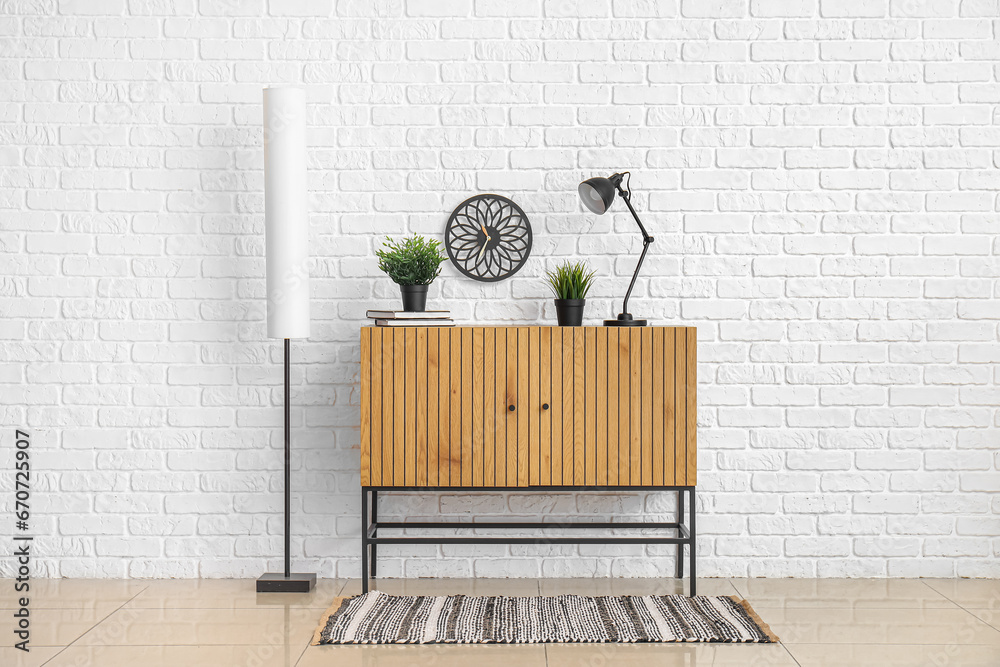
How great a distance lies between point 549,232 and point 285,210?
903 mm

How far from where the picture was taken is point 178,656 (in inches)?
81.3

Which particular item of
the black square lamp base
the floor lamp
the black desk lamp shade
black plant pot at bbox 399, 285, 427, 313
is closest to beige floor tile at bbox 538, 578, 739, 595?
the black square lamp base

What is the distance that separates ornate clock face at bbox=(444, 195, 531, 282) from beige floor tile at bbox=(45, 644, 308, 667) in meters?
1.35

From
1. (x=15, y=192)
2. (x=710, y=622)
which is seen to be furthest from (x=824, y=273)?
(x=15, y=192)

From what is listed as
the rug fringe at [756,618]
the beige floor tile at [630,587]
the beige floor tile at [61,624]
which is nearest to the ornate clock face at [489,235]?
the beige floor tile at [630,587]

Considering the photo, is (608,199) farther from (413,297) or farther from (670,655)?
(670,655)

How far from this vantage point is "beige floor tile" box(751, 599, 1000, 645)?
7.13 ft

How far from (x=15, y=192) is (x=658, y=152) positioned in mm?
2269

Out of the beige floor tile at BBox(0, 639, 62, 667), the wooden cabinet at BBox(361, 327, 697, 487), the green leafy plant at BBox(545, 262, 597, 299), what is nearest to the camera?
the beige floor tile at BBox(0, 639, 62, 667)

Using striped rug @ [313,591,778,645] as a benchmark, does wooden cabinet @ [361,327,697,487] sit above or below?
above

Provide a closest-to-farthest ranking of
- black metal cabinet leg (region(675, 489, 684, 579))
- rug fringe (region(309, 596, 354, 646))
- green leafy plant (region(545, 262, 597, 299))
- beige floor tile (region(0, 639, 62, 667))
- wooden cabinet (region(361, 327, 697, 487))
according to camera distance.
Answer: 1. beige floor tile (region(0, 639, 62, 667))
2. rug fringe (region(309, 596, 354, 646))
3. wooden cabinet (region(361, 327, 697, 487))
4. green leafy plant (region(545, 262, 597, 299))
5. black metal cabinet leg (region(675, 489, 684, 579))

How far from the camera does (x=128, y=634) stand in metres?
2.22

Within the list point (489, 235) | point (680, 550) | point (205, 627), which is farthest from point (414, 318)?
point (680, 550)

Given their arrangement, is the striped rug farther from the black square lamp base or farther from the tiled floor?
the black square lamp base
